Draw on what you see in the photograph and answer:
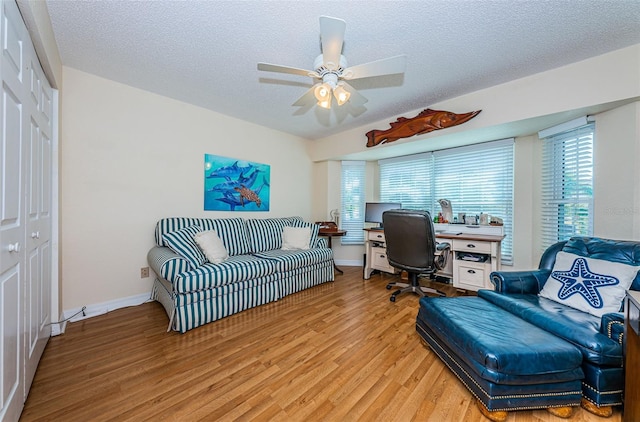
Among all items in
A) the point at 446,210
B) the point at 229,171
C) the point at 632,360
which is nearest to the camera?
the point at 632,360

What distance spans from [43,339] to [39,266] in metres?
0.60

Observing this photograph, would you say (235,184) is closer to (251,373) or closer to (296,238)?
(296,238)

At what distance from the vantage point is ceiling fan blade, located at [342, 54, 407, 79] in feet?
5.53

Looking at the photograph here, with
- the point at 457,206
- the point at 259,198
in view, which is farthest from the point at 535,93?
the point at 259,198

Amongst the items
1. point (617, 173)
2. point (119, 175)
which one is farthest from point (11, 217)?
point (617, 173)

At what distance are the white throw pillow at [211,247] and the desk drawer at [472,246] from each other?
282 centimetres

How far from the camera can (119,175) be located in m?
2.64

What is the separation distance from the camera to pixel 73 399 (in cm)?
139

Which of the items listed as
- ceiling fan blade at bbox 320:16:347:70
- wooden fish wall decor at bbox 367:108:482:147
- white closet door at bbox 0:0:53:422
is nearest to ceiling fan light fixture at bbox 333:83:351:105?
ceiling fan blade at bbox 320:16:347:70

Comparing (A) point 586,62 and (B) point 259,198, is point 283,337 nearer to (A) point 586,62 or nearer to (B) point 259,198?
(B) point 259,198

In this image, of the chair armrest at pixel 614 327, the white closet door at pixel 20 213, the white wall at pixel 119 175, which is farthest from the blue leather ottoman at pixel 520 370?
the white wall at pixel 119 175

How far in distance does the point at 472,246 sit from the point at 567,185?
1.13 m

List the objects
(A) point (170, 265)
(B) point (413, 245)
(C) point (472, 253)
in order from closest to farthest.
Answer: (A) point (170, 265) → (B) point (413, 245) → (C) point (472, 253)

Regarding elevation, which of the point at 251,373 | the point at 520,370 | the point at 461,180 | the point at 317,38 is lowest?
the point at 251,373
